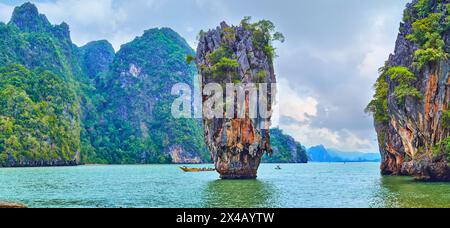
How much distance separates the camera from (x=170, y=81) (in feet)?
516

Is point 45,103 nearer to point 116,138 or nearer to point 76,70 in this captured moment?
point 116,138

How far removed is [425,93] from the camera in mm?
33562

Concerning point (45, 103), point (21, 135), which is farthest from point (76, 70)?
point (21, 135)

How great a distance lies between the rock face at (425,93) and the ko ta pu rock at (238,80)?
10558 millimetres

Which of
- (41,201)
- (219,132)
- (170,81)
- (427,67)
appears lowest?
(41,201)

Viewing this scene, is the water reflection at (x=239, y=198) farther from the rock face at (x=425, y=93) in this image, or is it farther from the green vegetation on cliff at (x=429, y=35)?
the green vegetation on cliff at (x=429, y=35)

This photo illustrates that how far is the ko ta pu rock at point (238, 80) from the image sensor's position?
126 ft

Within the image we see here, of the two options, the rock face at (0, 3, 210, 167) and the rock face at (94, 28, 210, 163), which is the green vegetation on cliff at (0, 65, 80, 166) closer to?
the rock face at (0, 3, 210, 167)

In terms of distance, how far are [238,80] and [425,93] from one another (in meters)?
14.3

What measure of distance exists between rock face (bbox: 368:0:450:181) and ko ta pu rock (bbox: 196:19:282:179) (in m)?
10.6

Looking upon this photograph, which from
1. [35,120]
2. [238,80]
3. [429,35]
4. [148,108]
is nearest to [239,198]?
[238,80]

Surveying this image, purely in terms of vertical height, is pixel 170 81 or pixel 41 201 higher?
pixel 170 81

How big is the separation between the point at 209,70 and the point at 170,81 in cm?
11868

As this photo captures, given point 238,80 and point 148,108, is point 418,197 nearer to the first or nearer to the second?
point 238,80
